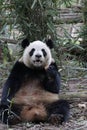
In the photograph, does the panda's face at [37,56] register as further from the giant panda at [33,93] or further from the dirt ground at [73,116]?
the dirt ground at [73,116]

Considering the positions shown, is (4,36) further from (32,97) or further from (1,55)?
(32,97)

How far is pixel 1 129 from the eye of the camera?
188 inches

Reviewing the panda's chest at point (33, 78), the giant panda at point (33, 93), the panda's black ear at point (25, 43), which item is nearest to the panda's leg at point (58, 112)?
the giant panda at point (33, 93)

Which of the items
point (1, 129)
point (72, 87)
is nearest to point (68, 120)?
point (1, 129)

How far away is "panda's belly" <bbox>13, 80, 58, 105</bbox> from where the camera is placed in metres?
5.09

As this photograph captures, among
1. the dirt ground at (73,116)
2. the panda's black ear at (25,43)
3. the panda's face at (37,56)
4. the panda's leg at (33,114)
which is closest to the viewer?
the dirt ground at (73,116)

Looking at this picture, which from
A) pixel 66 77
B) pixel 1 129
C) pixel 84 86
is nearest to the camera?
pixel 1 129

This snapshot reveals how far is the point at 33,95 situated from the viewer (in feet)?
16.9

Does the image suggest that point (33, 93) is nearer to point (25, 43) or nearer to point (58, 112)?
point (58, 112)

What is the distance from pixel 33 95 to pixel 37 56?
1.44 ft

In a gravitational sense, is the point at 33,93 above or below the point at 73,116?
above

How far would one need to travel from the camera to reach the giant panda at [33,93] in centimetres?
494

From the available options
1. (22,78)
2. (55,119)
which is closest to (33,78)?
(22,78)

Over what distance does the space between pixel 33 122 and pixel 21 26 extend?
77.4 inches
